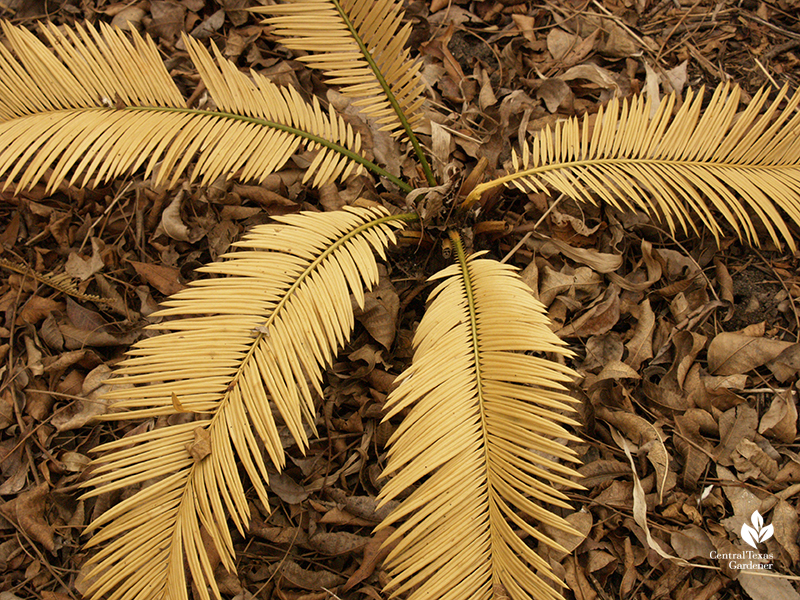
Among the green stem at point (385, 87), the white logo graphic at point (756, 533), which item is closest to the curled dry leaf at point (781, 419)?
the white logo graphic at point (756, 533)

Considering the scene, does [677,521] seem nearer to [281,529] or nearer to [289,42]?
[281,529]

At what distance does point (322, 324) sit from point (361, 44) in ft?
3.20

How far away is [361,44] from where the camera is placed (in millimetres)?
1587

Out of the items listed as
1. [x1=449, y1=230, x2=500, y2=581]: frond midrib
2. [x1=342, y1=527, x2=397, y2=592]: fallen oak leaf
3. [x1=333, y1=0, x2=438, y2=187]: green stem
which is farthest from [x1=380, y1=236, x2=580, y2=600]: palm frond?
[x1=333, y1=0, x2=438, y2=187]: green stem

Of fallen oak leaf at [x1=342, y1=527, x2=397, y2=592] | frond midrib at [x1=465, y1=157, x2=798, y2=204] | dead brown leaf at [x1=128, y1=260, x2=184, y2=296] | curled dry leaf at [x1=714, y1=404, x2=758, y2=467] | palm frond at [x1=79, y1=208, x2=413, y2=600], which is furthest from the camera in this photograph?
dead brown leaf at [x1=128, y1=260, x2=184, y2=296]

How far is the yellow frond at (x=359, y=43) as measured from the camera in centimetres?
154

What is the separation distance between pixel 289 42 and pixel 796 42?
6.58ft

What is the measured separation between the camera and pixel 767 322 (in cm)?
159

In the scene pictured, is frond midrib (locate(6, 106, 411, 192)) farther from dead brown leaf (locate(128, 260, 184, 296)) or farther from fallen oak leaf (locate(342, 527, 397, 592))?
fallen oak leaf (locate(342, 527, 397, 592))

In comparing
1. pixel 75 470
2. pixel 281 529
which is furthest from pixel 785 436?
pixel 75 470

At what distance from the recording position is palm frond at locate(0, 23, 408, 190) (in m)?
1.35

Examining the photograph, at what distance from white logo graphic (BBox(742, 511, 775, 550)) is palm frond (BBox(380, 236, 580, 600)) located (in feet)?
2.19

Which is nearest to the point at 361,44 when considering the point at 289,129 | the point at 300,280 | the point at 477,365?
the point at 289,129

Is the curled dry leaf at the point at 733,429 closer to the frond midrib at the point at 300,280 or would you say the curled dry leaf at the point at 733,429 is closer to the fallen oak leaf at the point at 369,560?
the fallen oak leaf at the point at 369,560
